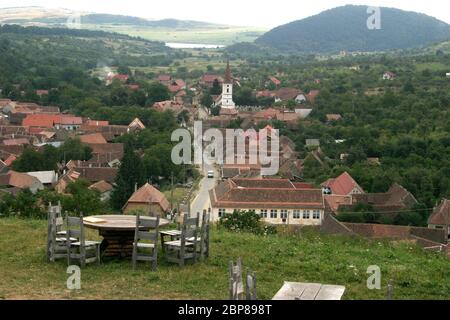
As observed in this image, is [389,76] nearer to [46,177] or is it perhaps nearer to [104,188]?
[46,177]

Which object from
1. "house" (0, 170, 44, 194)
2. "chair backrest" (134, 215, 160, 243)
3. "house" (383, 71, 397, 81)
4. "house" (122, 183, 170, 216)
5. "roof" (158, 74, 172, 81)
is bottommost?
"house" (0, 170, 44, 194)

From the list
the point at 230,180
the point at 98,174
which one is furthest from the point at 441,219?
the point at 98,174

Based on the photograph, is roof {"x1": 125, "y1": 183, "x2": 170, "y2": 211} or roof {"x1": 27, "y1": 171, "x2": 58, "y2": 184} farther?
roof {"x1": 27, "y1": 171, "x2": 58, "y2": 184}

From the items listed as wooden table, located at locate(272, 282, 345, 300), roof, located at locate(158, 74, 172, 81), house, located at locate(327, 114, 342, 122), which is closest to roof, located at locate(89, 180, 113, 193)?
house, located at locate(327, 114, 342, 122)

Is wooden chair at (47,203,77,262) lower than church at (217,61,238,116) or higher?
higher

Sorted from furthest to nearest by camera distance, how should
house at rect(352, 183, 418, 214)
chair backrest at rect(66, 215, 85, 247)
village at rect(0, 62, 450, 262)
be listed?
house at rect(352, 183, 418, 214) → village at rect(0, 62, 450, 262) → chair backrest at rect(66, 215, 85, 247)

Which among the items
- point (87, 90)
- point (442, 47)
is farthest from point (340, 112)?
point (442, 47)

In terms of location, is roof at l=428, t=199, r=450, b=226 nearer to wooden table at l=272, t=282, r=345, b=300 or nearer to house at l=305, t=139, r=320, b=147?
house at l=305, t=139, r=320, b=147
